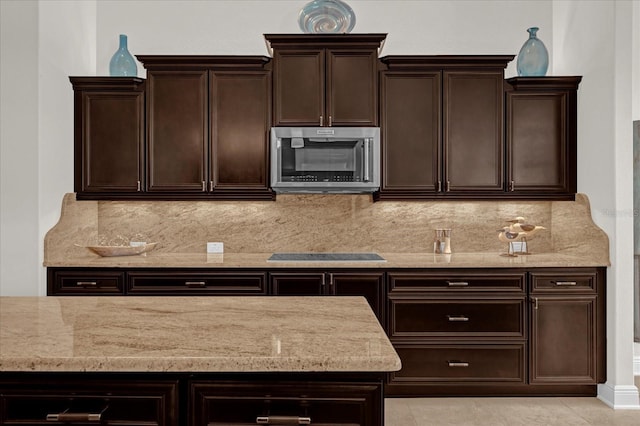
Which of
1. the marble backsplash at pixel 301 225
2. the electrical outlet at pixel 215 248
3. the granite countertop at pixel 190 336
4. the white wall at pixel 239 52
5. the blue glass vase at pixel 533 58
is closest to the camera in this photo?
the granite countertop at pixel 190 336

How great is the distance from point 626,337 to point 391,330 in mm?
1575

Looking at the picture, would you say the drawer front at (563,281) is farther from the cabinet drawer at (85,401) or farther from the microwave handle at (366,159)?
the cabinet drawer at (85,401)

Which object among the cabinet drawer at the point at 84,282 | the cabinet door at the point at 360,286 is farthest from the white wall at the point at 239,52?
the cabinet door at the point at 360,286

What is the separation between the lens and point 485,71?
149 inches

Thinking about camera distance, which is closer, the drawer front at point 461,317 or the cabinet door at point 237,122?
the drawer front at point 461,317

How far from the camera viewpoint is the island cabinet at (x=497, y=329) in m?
3.48

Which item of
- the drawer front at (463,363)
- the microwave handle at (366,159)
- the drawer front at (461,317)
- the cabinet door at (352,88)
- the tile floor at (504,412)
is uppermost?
the cabinet door at (352,88)

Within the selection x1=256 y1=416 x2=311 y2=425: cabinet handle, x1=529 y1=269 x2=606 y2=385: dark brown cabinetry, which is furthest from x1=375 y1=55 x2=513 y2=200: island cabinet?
x1=256 y1=416 x2=311 y2=425: cabinet handle

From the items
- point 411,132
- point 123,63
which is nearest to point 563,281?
point 411,132

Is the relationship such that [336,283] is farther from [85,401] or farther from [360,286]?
[85,401]

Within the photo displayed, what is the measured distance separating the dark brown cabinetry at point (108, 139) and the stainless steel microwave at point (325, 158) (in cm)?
105

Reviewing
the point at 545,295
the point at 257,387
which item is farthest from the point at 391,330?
the point at 257,387

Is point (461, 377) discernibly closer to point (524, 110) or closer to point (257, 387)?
point (524, 110)

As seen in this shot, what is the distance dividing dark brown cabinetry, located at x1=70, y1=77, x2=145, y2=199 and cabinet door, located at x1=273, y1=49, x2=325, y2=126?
1.05 meters
